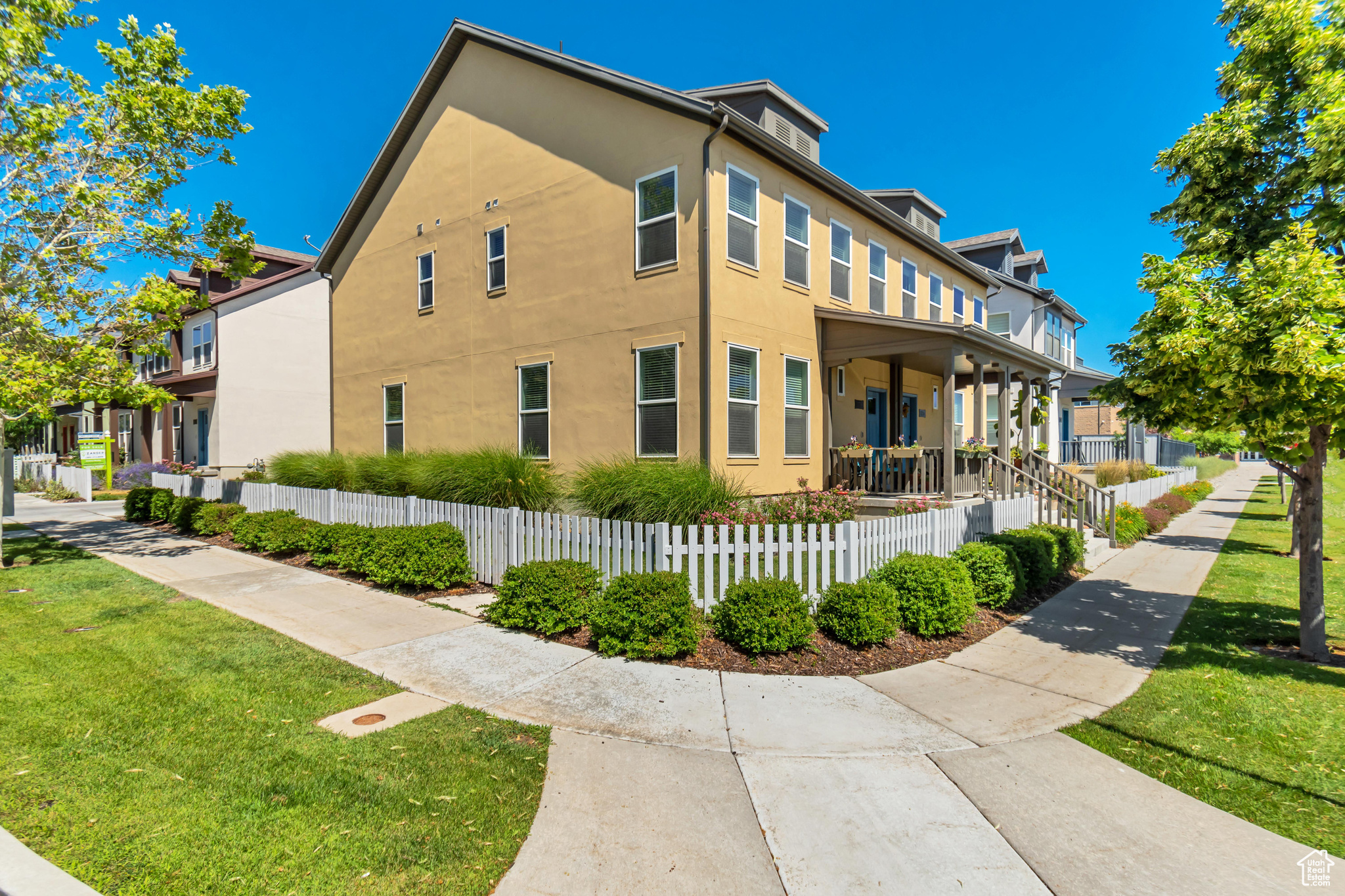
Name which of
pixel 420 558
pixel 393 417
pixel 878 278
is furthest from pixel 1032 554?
pixel 393 417

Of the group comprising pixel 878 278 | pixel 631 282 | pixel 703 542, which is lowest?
pixel 703 542

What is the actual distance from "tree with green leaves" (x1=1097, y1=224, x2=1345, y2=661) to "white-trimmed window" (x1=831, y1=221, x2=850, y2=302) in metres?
7.45

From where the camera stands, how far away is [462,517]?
9.54m

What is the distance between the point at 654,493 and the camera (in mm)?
8688

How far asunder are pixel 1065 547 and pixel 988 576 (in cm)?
352

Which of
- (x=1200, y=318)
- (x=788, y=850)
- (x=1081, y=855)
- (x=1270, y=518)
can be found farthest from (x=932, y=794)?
(x=1270, y=518)

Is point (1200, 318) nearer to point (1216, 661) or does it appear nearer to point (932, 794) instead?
point (1216, 661)

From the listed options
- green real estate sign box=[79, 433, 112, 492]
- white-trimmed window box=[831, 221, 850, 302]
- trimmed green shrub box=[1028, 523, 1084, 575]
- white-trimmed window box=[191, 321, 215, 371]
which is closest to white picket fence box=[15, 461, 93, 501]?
green real estate sign box=[79, 433, 112, 492]

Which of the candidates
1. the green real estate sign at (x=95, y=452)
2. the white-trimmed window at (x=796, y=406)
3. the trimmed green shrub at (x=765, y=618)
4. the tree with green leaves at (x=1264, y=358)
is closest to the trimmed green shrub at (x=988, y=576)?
the tree with green leaves at (x=1264, y=358)

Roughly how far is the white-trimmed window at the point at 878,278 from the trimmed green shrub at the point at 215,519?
1479 centimetres

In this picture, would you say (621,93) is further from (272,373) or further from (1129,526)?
(272,373)

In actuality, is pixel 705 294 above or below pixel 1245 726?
above

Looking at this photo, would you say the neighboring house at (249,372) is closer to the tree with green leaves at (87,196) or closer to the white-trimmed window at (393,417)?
the white-trimmed window at (393,417)

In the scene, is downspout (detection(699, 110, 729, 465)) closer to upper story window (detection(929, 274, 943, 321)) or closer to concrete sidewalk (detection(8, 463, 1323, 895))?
concrete sidewalk (detection(8, 463, 1323, 895))
